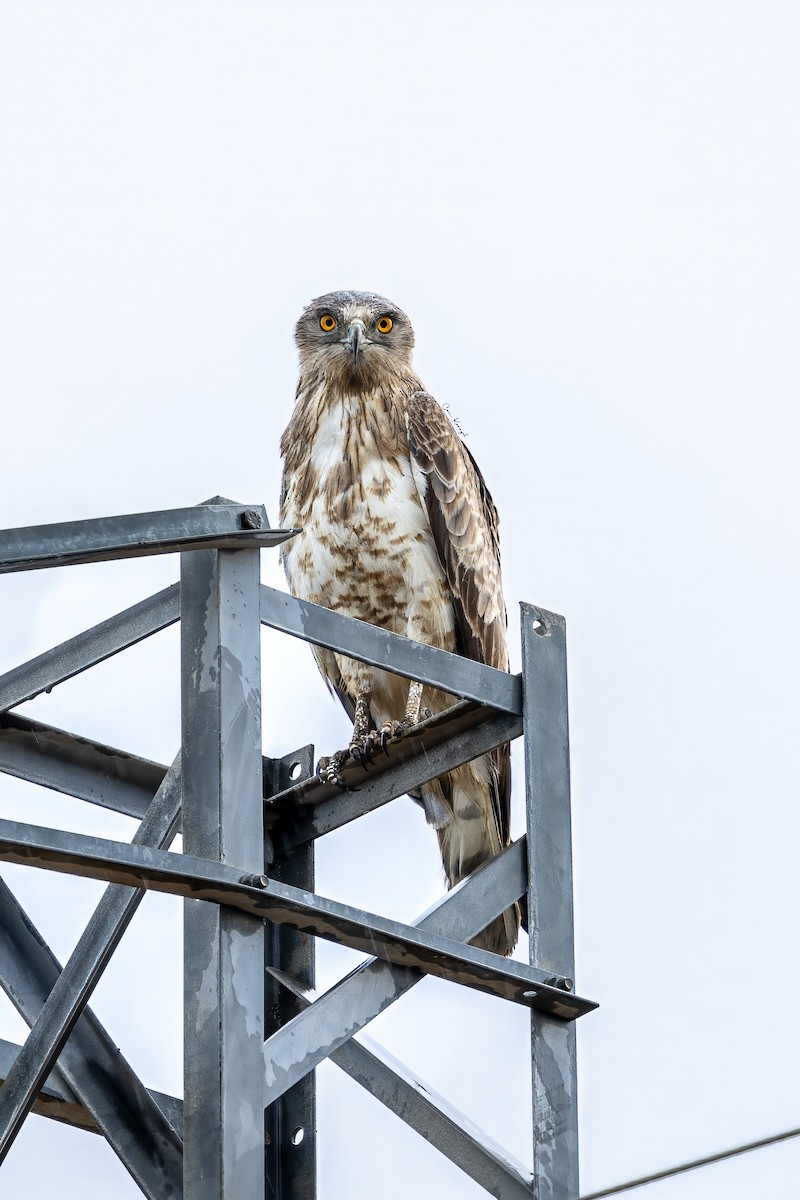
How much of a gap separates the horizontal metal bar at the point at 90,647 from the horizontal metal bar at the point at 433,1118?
124 centimetres

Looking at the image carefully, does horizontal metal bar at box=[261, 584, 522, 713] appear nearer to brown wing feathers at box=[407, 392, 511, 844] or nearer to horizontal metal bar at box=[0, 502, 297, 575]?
horizontal metal bar at box=[0, 502, 297, 575]

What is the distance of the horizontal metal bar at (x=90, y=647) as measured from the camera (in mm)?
4188

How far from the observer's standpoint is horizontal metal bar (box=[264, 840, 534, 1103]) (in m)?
3.85

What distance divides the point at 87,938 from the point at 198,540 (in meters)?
1.03

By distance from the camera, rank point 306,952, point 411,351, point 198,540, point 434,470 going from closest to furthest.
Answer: point 198,540
point 306,952
point 434,470
point 411,351

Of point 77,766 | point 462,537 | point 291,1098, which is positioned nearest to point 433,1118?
point 291,1098

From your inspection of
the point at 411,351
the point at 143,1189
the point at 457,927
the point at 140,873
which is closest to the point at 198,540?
the point at 140,873

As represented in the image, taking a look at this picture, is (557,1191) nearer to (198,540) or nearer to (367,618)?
(198,540)

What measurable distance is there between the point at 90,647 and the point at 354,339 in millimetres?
3349

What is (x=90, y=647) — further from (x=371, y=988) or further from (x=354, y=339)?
(x=354, y=339)

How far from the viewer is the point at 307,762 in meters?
5.50

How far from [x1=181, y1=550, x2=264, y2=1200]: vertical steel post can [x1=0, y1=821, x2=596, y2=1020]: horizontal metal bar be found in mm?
63

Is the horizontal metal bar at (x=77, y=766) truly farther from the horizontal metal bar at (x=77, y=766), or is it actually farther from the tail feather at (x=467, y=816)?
the tail feather at (x=467, y=816)

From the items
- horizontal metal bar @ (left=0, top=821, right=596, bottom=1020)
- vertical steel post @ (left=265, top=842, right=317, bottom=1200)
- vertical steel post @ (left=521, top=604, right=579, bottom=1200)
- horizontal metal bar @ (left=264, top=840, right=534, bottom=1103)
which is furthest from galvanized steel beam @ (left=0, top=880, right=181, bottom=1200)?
vertical steel post @ (left=521, top=604, right=579, bottom=1200)
